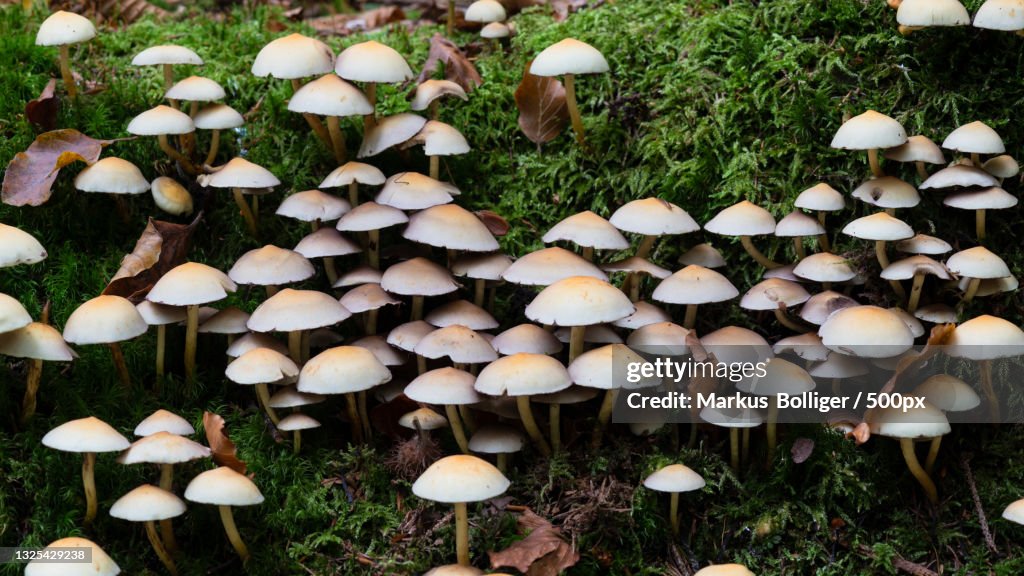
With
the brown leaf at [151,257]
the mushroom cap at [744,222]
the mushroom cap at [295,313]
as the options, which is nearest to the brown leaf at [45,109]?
the brown leaf at [151,257]

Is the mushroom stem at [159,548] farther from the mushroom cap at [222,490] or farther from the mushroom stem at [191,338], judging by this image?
the mushroom stem at [191,338]

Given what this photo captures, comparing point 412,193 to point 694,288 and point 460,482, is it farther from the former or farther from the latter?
point 460,482

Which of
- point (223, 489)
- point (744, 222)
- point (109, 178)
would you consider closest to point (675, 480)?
point (744, 222)

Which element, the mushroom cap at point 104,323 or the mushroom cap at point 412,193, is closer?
the mushroom cap at point 104,323

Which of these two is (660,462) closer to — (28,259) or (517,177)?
(517,177)

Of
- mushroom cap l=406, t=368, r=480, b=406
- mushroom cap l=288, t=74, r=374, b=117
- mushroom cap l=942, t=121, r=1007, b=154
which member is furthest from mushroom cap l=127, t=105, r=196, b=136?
mushroom cap l=942, t=121, r=1007, b=154

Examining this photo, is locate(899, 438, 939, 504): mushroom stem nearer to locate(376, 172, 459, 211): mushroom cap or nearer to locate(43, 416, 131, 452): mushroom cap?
locate(376, 172, 459, 211): mushroom cap
